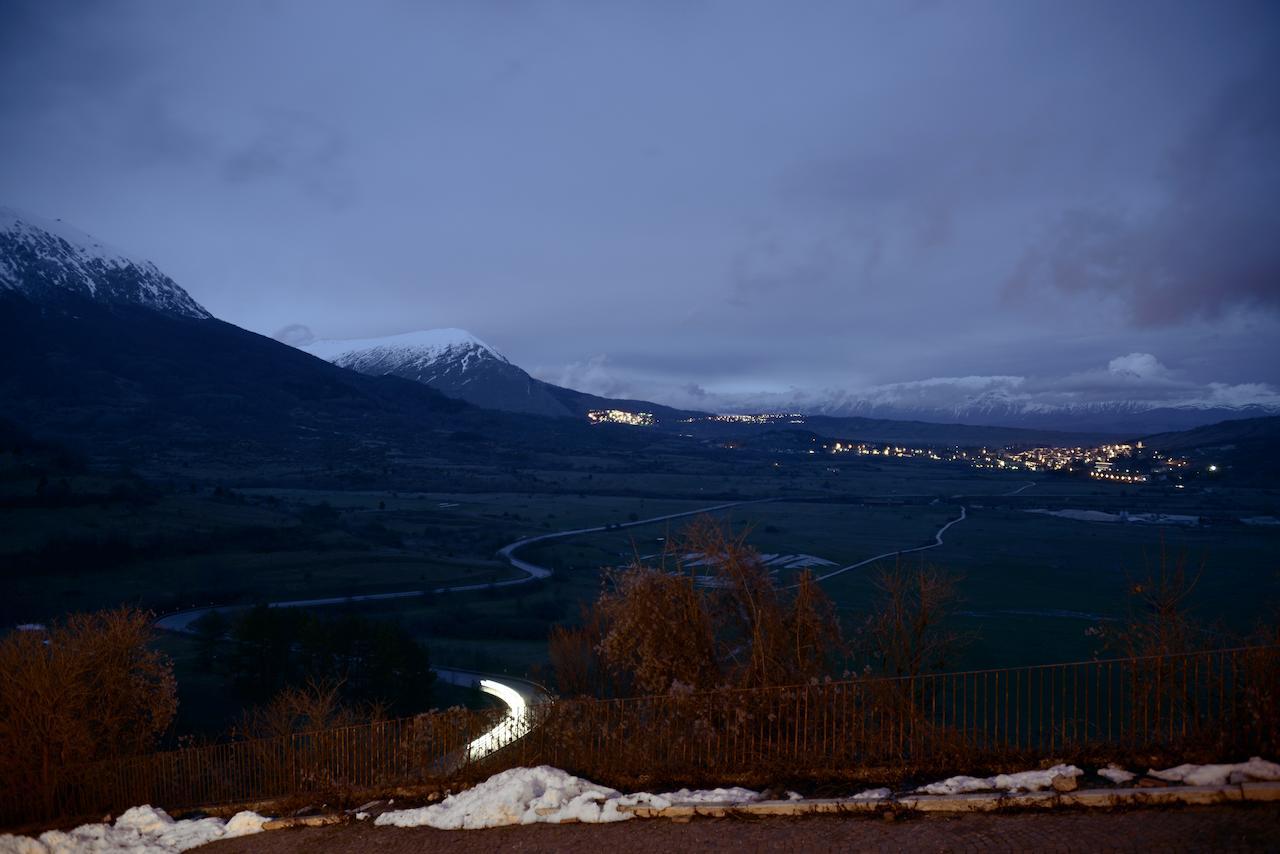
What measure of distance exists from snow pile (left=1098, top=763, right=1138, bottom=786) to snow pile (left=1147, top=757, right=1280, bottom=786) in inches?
12.4

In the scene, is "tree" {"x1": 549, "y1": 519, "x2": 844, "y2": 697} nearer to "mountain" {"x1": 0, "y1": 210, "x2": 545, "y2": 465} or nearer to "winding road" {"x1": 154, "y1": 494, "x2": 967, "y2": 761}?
"winding road" {"x1": 154, "y1": 494, "x2": 967, "y2": 761}

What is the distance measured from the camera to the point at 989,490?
128 m

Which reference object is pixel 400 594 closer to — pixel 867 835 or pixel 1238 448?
pixel 867 835

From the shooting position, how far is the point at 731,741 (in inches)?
433

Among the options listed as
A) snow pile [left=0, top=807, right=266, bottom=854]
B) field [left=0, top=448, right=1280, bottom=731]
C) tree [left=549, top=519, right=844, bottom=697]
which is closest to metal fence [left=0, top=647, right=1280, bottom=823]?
snow pile [left=0, top=807, right=266, bottom=854]

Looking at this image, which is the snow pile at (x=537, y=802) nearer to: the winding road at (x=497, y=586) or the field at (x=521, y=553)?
the winding road at (x=497, y=586)

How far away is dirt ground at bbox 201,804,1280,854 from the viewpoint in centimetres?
654

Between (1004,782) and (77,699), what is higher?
(1004,782)

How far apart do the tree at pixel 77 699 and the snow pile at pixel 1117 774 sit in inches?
609

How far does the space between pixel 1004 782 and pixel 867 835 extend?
1489 millimetres

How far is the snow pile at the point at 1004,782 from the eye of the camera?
770 cm

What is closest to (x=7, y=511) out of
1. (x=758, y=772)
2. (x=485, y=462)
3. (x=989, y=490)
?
(x=758, y=772)

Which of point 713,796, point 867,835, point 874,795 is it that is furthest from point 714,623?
point 867,835

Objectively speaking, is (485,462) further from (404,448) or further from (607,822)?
(607,822)
